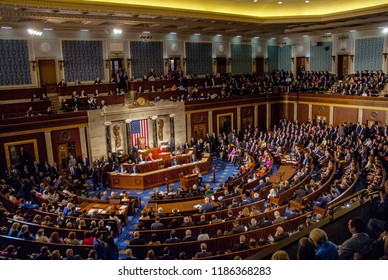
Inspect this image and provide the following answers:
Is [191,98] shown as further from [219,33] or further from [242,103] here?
[219,33]

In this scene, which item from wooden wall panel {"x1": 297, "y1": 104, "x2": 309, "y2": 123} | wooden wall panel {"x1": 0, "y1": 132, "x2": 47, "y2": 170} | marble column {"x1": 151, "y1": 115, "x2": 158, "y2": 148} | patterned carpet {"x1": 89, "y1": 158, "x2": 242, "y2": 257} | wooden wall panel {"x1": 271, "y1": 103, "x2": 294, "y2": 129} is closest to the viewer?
patterned carpet {"x1": 89, "y1": 158, "x2": 242, "y2": 257}

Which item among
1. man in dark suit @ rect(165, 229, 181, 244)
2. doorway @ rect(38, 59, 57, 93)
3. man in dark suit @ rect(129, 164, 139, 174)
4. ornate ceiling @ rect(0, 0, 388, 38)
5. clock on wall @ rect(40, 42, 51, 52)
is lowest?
man in dark suit @ rect(129, 164, 139, 174)

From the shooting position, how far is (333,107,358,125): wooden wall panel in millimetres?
22845

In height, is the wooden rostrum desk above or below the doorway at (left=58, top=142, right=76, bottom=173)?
below

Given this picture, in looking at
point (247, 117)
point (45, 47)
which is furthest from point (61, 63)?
point (247, 117)

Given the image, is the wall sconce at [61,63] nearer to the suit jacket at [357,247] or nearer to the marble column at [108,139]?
the marble column at [108,139]

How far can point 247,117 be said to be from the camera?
26078 mm

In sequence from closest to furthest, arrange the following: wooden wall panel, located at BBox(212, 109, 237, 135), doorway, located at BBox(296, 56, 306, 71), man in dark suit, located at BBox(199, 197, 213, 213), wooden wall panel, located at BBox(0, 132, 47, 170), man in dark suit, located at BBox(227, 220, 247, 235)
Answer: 1. man in dark suit, located at BBox(227, 220, 247, 235)
2. man in dark suit, located at BBox(199, 197, 213, 213)
3. wooden wall panel, located at BBox(0, 132, 47, 170)
4. wooden wall panel, located at BBox(212, 109, 237, 135)
5. doorway, located at BBox(296, 56, 306, 71)

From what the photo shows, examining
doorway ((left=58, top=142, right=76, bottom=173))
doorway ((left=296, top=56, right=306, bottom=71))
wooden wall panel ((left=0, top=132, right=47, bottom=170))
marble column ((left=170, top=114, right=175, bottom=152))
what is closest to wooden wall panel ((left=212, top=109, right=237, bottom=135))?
marble column ((left=170, top=114, right=175, bottom=152))

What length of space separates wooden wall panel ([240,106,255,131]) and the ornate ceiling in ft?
18.6

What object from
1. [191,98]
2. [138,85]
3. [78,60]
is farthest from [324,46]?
[78,60]

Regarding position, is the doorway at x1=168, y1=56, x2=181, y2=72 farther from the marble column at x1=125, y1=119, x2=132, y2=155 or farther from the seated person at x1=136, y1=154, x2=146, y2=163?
the seated person at x1=136, y1=154, x2=146, y2=163

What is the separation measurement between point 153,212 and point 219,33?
60.5 feet

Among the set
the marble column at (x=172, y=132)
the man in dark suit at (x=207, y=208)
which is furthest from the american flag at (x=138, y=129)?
the man in dark suit at (x=207, y=208)
